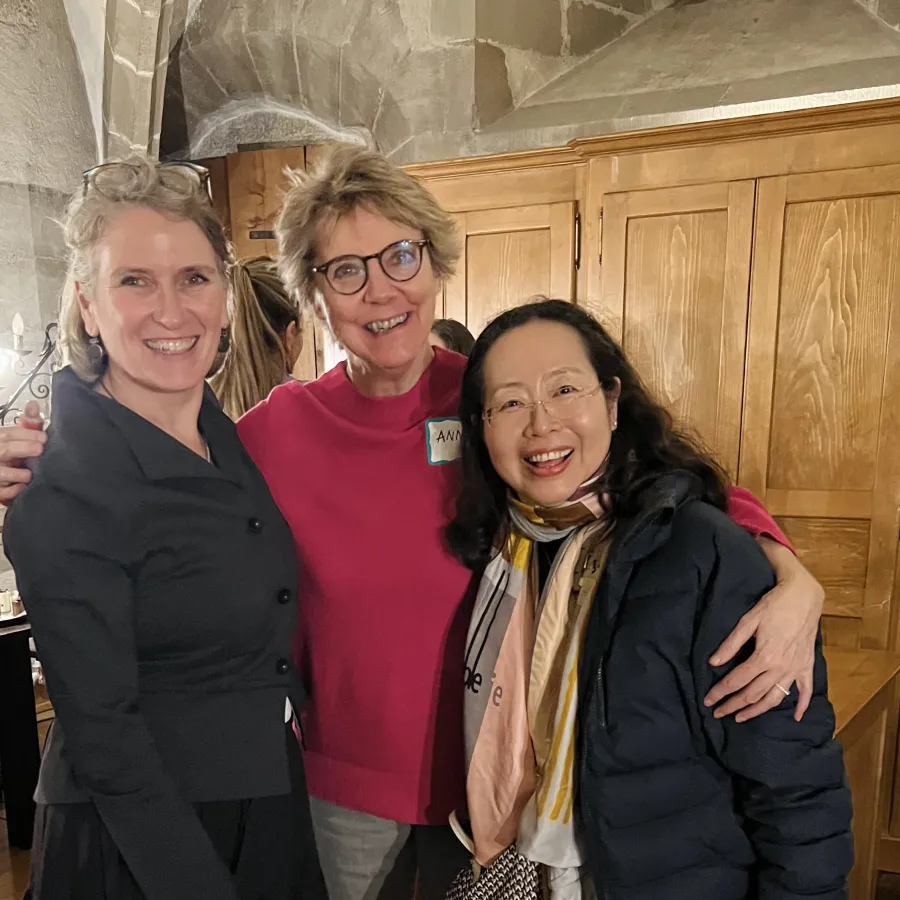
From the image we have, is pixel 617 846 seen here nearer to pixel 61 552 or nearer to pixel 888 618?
pixel 61 552

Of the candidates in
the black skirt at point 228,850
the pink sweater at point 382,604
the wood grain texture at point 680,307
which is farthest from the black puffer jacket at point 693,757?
the wood grain texture at point 680,307

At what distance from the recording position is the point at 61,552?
36.5 inches

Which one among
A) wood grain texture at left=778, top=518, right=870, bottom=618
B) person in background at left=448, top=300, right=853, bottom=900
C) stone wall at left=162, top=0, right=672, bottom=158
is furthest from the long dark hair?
stone wall at left=162, top=0, right=672, bottom=158

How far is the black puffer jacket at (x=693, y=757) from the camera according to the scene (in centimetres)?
89

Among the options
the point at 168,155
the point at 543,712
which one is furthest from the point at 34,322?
the point at 543,712

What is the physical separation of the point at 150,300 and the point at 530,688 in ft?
2.52

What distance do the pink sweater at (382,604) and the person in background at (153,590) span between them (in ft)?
0.33

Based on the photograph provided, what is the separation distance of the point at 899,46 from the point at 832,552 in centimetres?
171

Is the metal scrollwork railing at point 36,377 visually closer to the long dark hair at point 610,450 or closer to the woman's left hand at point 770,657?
the long dark hair at point 610,450

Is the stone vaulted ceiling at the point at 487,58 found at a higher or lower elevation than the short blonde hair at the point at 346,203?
higher

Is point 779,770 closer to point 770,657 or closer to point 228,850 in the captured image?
point 770,657

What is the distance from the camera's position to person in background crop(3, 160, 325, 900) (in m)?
0.94

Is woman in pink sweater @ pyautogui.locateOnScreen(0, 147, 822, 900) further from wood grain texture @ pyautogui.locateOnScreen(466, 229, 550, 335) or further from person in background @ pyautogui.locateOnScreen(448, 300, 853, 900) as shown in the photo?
wood grain texture @ pyautogui.locateOnScreen(466, 229, 550, 335)

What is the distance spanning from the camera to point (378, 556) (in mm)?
1252
